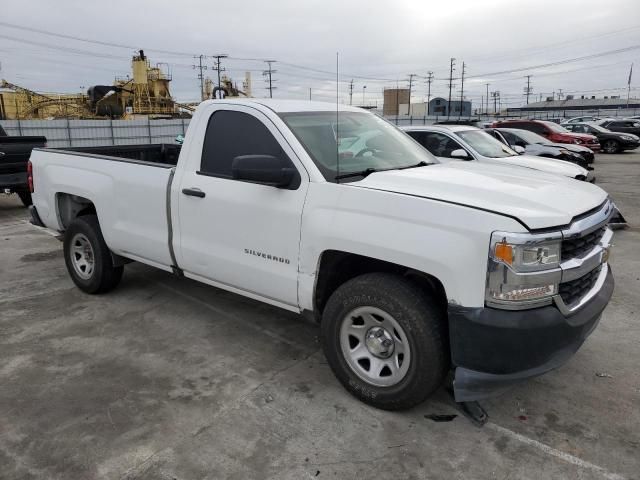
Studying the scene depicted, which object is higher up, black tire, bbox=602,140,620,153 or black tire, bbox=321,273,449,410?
black tire, bbox=602,140,620,153

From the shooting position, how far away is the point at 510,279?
2.58 meters

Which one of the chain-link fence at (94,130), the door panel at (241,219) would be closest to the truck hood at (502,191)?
the door panel at (241,219)

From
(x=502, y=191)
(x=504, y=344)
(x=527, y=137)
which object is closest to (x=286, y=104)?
(x=502, y=191)

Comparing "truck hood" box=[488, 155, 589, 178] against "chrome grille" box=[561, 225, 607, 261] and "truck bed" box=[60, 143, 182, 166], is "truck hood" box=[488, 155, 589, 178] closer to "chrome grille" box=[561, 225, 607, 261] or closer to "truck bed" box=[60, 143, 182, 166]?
"truck bed" box=[60, 143, 182, 166]

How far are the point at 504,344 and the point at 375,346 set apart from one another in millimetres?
820

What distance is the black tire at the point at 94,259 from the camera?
16.6 ft

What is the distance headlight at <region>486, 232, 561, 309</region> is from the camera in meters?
2.57

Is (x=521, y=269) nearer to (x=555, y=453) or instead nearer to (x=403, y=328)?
(x=403, y=328)

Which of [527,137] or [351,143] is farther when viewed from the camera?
[527,137]

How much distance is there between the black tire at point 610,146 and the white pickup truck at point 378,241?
80.7 feet

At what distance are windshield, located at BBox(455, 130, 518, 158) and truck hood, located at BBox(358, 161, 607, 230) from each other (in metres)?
5.82

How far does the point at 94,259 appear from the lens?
5.16m

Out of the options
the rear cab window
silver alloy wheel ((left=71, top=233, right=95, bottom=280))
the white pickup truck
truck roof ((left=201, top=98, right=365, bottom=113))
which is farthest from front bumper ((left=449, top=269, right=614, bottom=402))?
silver alloy wheel ((left=71, top=233, right=95, bottom=280))

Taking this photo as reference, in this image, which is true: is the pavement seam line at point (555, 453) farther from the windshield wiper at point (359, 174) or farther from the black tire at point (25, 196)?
the black tire at point (25, 196)
